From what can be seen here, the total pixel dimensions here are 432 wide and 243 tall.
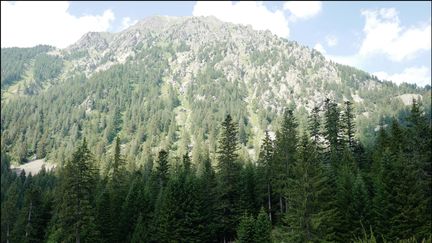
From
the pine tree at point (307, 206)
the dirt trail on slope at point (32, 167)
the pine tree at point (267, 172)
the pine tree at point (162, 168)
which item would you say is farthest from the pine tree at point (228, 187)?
the dirt trail on slope at point (32, 167)

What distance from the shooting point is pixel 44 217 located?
71375mm

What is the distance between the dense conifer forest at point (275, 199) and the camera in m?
40.4

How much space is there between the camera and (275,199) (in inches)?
2576

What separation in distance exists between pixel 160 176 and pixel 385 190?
1812 inches

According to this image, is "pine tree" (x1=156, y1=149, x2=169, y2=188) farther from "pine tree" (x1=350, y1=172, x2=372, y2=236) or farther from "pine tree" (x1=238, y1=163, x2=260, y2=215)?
"pine tree" (x1=350, y1=172, x2=372, y2=236)

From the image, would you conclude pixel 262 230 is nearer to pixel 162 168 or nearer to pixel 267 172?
pixel 267 172

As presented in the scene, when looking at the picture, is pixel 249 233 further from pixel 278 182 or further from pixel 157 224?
pixel 157 224

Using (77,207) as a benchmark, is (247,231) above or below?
below

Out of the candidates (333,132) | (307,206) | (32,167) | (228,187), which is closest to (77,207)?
(228,187)

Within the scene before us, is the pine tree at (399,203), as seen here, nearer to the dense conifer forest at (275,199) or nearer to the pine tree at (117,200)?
the dense conifer forest at (275,199)

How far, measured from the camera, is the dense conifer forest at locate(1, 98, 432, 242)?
132 ft

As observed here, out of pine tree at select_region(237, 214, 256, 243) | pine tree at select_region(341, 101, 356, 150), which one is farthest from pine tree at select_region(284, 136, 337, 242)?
pine tree at select_region(341, 101, 356, 150)

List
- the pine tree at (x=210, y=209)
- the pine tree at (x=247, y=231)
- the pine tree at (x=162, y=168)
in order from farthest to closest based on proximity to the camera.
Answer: the pine tree at (x=162, y=168) < the pine tree at (x=210, y=209) < the pine tree at (x=247, y=231)

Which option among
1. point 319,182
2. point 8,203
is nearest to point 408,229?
point 319,182
